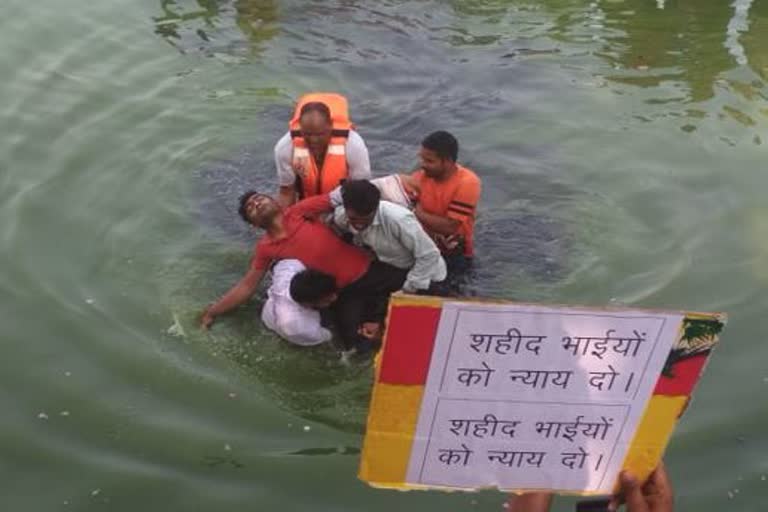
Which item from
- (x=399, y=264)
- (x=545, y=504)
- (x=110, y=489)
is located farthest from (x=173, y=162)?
(x=545, y=504)

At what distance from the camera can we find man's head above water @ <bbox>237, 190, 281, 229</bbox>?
5.37m

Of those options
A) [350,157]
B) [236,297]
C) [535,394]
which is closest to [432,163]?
[350,157]

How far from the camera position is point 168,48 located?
989cm

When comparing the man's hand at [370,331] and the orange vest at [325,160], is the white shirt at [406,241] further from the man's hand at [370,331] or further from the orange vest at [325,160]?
the orange vest at [325,160]

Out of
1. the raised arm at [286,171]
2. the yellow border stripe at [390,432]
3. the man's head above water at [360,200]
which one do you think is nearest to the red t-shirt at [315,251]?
the man's head above water at [360,200]

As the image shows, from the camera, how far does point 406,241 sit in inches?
210

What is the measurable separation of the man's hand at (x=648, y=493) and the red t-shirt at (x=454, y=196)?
10.4ft

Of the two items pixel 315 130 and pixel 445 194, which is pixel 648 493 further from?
pixel 315 130

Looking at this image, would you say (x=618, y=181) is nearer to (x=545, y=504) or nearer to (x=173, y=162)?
(x=173, y=162)

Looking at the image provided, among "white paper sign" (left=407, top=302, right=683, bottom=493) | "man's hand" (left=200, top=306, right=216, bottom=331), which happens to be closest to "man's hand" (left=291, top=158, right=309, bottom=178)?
"man's hand" (left=200, top=306, right=216, bottom=331)

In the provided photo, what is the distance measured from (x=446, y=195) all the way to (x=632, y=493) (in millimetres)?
3265

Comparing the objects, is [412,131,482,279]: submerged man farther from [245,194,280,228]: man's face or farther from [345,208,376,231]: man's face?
[245,194,280,228]: man's face

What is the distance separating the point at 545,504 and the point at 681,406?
62cm

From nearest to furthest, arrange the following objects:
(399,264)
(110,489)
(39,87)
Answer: (110,489) < (399,264) < (39,87)
